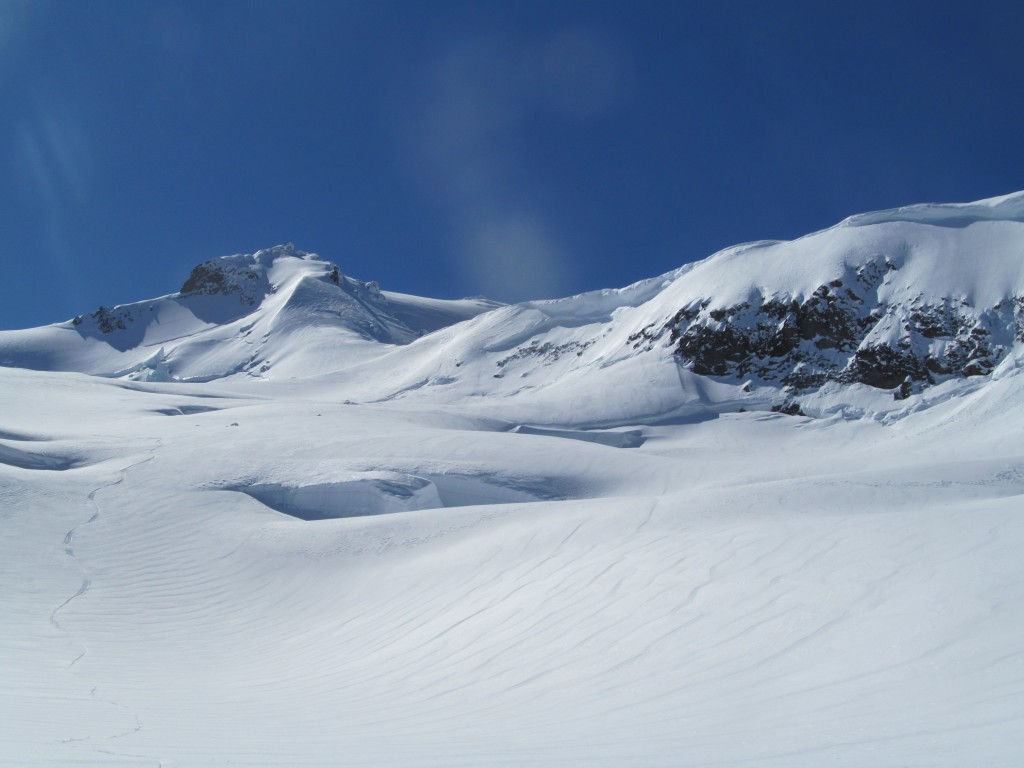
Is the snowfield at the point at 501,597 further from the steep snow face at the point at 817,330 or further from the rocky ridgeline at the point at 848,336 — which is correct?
the steep snow face at the point at 817,330

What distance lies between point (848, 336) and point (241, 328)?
2934 inches

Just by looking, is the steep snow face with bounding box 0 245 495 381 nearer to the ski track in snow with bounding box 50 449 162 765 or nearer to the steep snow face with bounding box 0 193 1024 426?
the steep snow face with bounding box 0 193 1024 426

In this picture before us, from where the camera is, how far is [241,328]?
9394 cm

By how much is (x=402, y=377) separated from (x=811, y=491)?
158 feet

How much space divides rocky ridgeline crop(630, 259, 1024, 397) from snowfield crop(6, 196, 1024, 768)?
4651mm

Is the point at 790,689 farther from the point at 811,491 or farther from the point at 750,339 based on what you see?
the point at 750,339

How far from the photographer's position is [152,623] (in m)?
11.2

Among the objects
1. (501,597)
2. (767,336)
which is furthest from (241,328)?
(501,597)

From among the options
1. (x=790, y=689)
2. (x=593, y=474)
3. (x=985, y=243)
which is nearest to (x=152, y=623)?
(x=790, y=689)

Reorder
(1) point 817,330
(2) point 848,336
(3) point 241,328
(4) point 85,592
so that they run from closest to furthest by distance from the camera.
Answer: (4) point 85,592
(2) point 848,336
(1) point 817,330
(3) point 241,328

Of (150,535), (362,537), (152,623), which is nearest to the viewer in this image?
(152,623)

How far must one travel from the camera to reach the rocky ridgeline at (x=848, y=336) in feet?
126

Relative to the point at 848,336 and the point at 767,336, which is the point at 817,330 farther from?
the point at 767,336

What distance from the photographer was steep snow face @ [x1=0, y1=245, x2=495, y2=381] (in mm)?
79438
